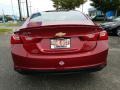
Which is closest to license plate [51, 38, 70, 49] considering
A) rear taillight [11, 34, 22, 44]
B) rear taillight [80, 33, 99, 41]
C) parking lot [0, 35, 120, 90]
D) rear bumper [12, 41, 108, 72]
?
rear bumper [12, 41, 108, 72]

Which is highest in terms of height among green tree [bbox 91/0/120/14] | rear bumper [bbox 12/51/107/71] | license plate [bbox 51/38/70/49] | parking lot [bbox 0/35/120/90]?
license plate [bbox 51/38/70/49]

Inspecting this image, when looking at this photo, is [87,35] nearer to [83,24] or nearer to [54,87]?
[83,24]

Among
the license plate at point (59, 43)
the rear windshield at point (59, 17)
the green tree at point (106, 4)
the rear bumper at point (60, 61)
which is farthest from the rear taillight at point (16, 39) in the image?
the green tree at point (106, 4)

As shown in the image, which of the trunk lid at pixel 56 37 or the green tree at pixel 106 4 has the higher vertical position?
the trunk lid at pixel 56 37

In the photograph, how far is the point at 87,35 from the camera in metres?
4.56

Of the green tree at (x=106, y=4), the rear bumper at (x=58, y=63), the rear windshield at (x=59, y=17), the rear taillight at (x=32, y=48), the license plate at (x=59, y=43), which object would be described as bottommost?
the green tree at (x=106, y=4)

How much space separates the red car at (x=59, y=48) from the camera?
14.6 ft

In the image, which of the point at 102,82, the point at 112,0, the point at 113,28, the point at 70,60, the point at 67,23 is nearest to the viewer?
the point at 70,60

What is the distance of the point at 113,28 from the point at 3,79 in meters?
9.77

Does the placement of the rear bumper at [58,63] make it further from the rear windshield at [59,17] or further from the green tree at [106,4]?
the green tree at [106,4]

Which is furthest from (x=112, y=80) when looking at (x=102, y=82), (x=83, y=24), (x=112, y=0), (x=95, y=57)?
(x=112, y=0)

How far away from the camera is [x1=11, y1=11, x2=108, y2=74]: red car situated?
4465 millimetres

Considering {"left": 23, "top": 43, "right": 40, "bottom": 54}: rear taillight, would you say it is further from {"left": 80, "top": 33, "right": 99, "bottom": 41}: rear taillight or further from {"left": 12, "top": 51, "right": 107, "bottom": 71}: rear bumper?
{"left": 80, "top": 33, "right": 99, "bottom": 41}: rear taillight

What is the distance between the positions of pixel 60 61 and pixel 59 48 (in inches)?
8.6
